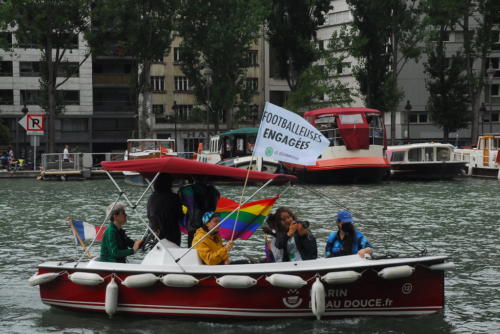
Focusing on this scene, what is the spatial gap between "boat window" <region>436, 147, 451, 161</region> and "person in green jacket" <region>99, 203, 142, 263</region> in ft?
130

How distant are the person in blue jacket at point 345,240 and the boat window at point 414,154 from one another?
39.3 m

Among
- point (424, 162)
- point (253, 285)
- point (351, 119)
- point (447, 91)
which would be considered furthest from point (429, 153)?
point (253, 285)

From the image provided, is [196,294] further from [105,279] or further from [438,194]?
[438,194]

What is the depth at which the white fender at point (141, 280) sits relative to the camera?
12.2m

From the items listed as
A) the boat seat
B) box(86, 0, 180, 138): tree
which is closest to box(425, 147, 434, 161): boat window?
box(86, 0, 180, 138): tree

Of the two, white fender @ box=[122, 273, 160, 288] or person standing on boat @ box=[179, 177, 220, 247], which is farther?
person standing on boat @ box=[179, 177, 220, 247]

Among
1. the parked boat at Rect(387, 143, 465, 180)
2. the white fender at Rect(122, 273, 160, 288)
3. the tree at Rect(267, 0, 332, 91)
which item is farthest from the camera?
the tree at Rect(267, 0, 332, 91)

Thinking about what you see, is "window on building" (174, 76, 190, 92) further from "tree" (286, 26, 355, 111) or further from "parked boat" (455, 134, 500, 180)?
"parked boat" (455, 134, 500, 180)

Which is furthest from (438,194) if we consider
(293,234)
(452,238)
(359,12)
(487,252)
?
(359,12)

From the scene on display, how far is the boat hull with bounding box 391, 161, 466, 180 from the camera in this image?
48.3 meters

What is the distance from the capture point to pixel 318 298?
1184 centimetres

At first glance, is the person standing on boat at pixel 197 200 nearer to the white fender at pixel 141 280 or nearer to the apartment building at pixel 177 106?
the white fender at pixel 141 280

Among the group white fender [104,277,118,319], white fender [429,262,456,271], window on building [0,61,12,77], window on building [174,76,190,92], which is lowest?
white fender [104,277,118,319]

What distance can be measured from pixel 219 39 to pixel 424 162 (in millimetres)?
19544
